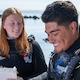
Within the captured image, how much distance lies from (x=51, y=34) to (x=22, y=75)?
1.58 meters

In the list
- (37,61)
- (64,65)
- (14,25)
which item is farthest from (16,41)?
(64,65)

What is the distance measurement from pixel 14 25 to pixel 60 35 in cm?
147

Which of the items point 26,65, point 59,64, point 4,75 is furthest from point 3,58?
point 59,64

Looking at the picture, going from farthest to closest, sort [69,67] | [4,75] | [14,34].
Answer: [14,34], [4,75], [69,67]

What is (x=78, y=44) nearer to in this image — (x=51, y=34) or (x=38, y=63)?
(x=51, y=34)

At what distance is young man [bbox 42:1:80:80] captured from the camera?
3.13 m

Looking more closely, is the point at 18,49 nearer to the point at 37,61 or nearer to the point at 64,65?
the point at 37,61

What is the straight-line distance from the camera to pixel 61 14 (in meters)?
3.17

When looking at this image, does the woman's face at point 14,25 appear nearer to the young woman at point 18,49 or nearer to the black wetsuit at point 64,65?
the young woman at point 18,49

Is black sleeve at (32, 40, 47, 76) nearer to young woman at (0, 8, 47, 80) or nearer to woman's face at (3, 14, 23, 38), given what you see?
young woman at (0, 8, 47, 80)

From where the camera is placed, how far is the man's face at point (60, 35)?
10.4 feet

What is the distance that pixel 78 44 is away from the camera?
3.22m

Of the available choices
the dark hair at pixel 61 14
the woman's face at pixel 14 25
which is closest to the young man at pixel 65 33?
the dark hair at pixel 61 14

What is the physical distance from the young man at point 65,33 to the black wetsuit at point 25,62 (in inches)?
56.3
